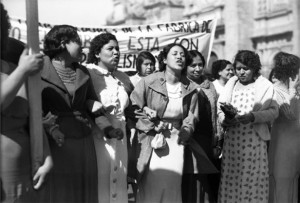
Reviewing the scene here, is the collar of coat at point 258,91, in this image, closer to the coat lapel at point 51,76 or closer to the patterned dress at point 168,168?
the patterned dress at point 168,168

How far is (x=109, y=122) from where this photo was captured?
4379mm

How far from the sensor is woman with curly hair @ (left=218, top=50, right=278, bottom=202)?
5090 millimetres

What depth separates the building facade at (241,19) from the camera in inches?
631

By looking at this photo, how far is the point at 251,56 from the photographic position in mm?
5160

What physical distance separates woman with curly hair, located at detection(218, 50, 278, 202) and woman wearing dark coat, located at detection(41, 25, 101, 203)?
1.38 m

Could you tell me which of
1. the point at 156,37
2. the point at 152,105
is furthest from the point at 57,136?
the point at 156,37

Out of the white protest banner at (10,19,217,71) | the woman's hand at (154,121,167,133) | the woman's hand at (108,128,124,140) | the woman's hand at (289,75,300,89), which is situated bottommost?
the woman's hand at (108,128,124,140)

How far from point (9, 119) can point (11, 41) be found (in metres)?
0.61

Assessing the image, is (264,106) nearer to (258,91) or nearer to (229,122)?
(258,91)

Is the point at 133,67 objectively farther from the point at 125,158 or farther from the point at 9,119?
the point at 9,119

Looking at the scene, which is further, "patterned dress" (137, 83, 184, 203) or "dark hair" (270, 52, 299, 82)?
"dark hair" (270, 52, 299, 82)

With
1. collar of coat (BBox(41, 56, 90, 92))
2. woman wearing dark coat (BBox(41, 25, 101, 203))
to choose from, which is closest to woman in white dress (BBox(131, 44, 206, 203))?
woman wearing dark coat (BBox(41, 25, 101, 203))

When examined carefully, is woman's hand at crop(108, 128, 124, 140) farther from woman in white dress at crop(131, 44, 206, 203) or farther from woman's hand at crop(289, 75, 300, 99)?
woman's hand at crop(289, 75, 300, 99)

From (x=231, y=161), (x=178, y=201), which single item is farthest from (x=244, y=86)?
(x=178, y=201)
